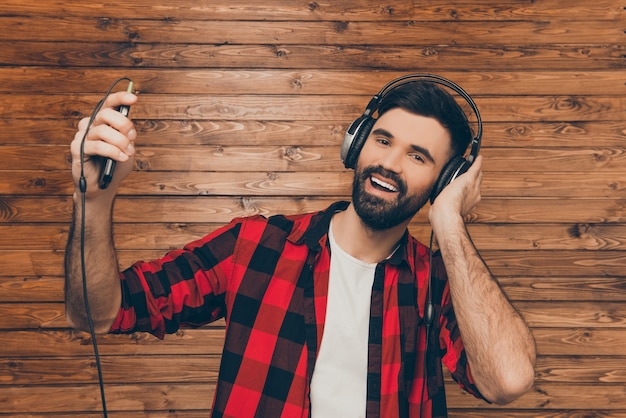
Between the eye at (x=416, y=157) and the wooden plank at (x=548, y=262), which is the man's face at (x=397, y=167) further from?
the wooden plank at (x=548, y=262)

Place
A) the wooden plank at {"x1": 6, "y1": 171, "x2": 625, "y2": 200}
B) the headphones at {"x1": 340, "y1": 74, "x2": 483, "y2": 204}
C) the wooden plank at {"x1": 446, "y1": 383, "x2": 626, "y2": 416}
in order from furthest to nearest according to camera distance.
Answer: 1. the wooden plank at {"x1": 446, "y1": 383, "x2": 626, "y2": 416}
2. the wooden plank at {"x1": 6, "y1": 171, "x2": 625, "y2": 200}
3. the headphones at {"x1": 340, "y1": 74, "x2": 483, "y2": 204}

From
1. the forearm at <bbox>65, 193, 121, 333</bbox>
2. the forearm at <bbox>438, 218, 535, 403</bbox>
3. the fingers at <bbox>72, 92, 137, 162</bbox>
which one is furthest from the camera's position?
the forearm at <bbox>438, 218, 535, 403</bbox>

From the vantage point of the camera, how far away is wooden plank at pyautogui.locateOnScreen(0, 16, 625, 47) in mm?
2211

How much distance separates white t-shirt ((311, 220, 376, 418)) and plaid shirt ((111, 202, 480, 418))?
0.07 feet

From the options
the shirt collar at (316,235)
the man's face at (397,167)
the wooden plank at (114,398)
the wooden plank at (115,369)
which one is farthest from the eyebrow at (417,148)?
the wooden plank at (114,398)

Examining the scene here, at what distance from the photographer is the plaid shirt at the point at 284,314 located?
4.66 feet

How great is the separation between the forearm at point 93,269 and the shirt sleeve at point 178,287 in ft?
0.20

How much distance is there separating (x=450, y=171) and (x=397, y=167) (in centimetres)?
14

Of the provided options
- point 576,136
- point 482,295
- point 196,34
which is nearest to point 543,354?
point 576,136

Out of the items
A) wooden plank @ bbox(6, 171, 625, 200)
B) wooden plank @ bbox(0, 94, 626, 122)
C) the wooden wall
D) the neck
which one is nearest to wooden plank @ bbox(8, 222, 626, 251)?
the wooden wall

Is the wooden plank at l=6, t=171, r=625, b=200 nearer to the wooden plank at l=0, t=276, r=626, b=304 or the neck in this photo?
the wooden plank at l=0, t=276, r=626, b=304

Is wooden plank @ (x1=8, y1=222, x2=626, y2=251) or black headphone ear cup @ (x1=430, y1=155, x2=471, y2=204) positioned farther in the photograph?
wooden plank @ (x1=8, y1=222, x2=626, y2=251)

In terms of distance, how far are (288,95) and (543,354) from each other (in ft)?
4.89

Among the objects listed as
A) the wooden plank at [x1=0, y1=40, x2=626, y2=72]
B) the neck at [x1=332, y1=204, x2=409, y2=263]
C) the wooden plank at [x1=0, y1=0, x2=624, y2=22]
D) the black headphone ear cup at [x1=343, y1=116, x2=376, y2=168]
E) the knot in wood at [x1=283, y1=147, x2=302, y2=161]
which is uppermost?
the wooden plank at [x1=0, y1=0, x2=624, y2=22]
